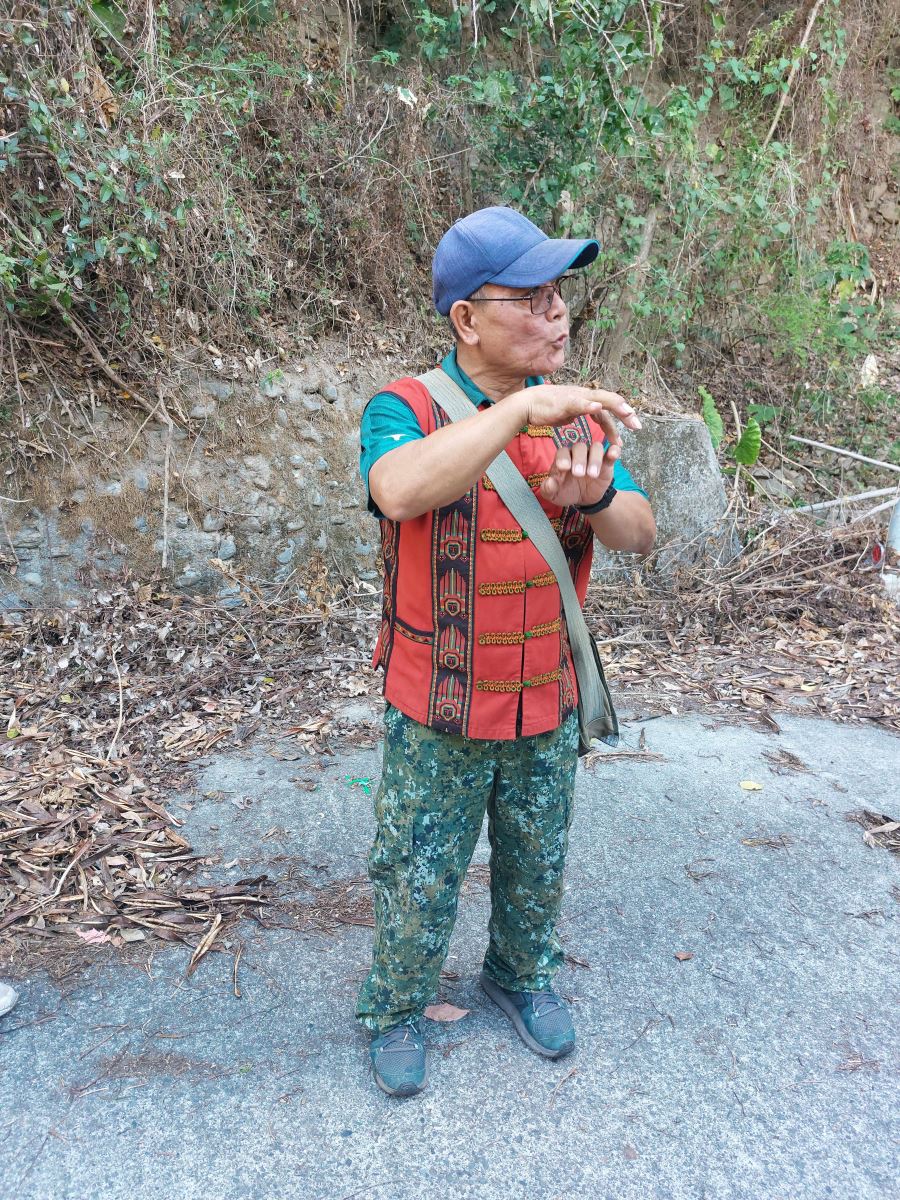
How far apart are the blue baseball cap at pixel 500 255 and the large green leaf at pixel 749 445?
583cm

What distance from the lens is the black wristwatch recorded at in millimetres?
1978

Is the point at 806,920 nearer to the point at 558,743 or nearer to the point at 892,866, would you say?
the point at 892,866

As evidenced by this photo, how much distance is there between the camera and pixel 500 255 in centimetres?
189

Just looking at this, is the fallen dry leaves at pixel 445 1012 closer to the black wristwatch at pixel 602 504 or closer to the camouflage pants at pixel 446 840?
the camouflage pants at pixel 446 840

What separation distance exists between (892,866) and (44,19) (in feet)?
18.5

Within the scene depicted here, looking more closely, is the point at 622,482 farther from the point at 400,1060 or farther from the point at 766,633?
the point at 766,633

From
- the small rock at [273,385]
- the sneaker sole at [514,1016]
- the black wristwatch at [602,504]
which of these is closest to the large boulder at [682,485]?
the small rock at [273,385]

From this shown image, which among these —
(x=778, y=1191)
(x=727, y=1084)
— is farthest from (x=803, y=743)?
(x=778, y=1191)

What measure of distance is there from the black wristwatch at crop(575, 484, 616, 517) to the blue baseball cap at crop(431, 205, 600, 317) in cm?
49

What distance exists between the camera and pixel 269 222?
548 centimetres

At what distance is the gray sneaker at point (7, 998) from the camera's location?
2510 millimetres

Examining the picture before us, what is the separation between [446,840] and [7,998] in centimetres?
147

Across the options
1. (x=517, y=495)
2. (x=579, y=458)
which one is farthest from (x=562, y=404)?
(x=517, y=495)

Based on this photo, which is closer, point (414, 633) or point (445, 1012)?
point (414, 633)
